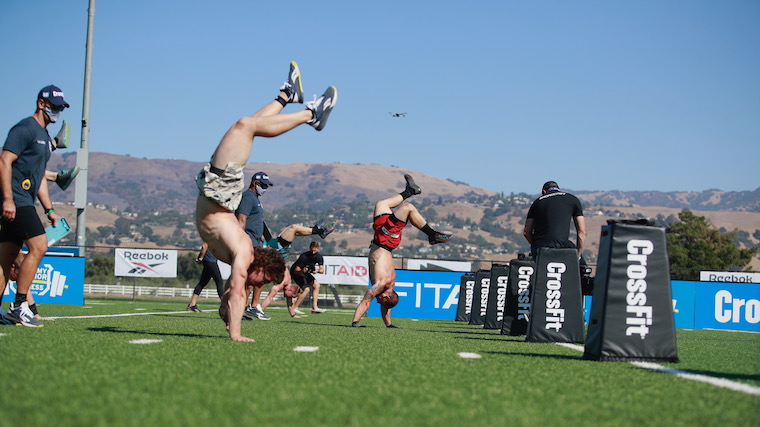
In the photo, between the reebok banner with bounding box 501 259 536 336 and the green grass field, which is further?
the reebok banner with bounding box 501 259 536 336

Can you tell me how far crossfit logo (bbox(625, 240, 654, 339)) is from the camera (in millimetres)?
5363

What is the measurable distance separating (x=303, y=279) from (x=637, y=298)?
35.5ft

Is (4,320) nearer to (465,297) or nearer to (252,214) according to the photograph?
(252,214)

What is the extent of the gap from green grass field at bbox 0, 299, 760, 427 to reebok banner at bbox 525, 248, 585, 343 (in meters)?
2.26

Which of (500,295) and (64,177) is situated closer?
(64,177)

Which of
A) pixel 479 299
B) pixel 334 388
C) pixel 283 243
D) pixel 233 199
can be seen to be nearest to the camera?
pixel 334 388

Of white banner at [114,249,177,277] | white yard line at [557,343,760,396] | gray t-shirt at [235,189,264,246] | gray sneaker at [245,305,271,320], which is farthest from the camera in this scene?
white banner at [114,249,177,277]

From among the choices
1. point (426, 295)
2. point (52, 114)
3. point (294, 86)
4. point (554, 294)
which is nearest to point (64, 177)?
point (52, 114)

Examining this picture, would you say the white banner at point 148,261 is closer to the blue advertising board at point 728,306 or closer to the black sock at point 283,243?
the black sock at point 283,243

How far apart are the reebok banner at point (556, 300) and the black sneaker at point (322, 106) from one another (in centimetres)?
270

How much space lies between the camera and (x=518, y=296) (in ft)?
31.6

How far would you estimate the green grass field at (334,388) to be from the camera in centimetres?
293

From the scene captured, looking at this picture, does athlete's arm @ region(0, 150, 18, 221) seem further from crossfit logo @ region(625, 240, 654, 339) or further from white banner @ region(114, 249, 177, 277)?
white banner @ region(114, 249, 177, 277)

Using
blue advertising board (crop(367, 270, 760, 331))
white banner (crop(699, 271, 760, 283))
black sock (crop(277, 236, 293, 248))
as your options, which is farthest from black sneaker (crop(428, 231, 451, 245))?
white banner (crop(699, 271, 760, 283))
